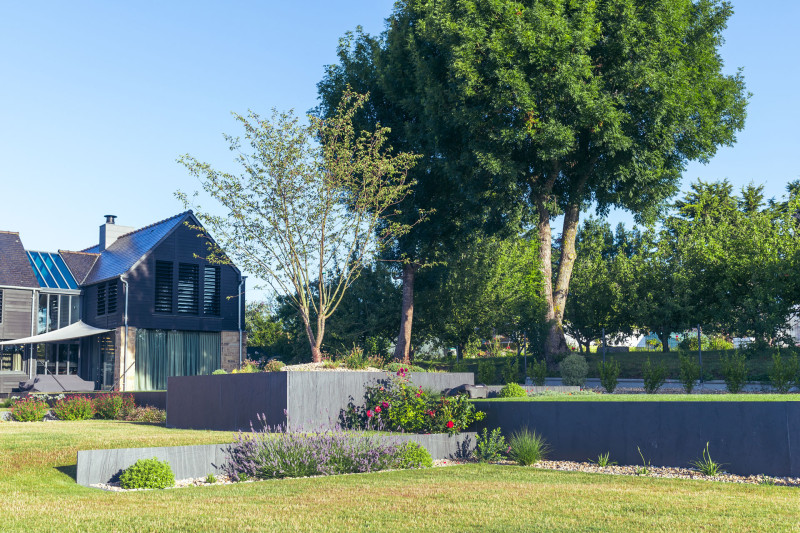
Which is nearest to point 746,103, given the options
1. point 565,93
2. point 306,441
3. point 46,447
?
point 565,93

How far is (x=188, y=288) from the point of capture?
109 ft

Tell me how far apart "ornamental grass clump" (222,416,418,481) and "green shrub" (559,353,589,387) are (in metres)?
15.1

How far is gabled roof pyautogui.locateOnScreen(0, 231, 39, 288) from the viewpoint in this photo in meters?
34.0

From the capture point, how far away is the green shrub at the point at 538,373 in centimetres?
2744

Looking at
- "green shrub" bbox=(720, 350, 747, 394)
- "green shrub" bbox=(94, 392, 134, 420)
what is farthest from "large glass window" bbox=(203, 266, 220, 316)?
"green shrub" bbox=(720, 350, 747, 394)

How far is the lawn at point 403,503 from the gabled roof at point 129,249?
72.2ft

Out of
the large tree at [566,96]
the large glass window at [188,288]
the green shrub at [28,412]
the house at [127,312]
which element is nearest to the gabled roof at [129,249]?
the house at [127,312]

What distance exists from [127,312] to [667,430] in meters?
24.7

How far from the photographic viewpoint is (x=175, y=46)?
610 inches

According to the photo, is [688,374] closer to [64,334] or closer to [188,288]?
[188,288]

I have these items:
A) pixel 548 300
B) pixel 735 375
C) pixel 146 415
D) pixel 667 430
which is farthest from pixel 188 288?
pixel 667 430

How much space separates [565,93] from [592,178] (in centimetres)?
511

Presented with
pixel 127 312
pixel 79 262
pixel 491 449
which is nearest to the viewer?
pixel 491 449

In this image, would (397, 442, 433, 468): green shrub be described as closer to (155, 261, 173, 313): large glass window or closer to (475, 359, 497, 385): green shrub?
(475, 359, 497, 385): green shrub
